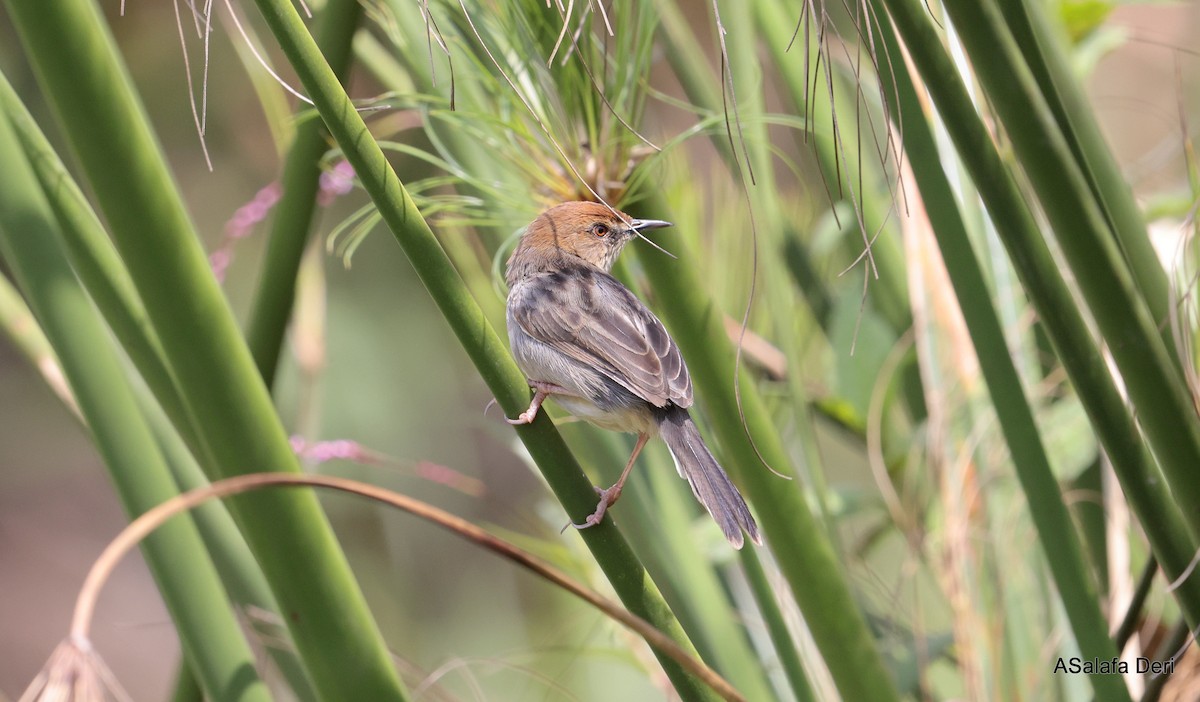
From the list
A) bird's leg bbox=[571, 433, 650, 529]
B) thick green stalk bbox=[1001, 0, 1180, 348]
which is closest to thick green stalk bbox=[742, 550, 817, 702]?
bird's leg bbox=[571, 433, 650, 529]

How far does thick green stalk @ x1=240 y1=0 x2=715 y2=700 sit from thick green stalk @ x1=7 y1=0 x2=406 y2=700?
152 millimetres

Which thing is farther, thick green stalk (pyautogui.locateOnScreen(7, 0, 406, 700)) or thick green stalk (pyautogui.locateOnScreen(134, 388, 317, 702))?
thick green stalk (pyautogui.locateOnScreen(134, 388, 317, 702))

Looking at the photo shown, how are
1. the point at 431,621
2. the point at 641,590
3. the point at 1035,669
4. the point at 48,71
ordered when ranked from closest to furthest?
the point at 48,71, the point at 641,590, the point at 1035,669, the point at 431,621

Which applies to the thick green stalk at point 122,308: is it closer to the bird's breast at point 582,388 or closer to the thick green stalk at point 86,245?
the thick green stalk at point 86,245

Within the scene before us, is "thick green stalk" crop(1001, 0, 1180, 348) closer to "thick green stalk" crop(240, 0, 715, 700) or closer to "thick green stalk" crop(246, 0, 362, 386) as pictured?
"thick green stalk" crop(240, 0, 715, 700)

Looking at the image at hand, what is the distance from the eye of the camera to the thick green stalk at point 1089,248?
1.04 m

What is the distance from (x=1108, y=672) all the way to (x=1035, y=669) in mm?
524

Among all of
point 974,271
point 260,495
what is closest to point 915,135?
point 974,271

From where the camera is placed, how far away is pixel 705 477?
Answer: 1.51 meters

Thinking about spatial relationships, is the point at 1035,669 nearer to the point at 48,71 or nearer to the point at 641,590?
the point at 641,590

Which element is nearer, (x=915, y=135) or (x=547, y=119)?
(x=915, y=135)

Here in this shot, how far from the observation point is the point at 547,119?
1511 millimetres

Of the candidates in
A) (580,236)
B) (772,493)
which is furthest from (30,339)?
(772,493)

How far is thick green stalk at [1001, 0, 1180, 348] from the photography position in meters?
1.20
